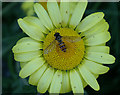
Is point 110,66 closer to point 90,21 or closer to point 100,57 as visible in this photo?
point 100,57

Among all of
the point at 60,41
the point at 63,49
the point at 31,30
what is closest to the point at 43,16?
the point at 31,30

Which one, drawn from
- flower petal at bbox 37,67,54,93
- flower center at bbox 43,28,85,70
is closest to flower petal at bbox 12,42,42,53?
flower center at bbox 43,28,85,70

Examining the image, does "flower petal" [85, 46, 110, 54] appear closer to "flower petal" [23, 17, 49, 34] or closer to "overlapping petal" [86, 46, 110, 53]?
"overlapping petal" [86, 46, 110, 53]

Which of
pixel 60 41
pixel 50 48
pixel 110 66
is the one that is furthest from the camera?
pixel 110 66

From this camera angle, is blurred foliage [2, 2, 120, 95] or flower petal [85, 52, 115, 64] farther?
blurred foliage [2, 2, 120, 95]

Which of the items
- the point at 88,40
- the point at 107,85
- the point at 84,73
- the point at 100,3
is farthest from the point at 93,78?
the point at 100,3

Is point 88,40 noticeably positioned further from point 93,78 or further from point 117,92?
point 117,92
